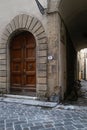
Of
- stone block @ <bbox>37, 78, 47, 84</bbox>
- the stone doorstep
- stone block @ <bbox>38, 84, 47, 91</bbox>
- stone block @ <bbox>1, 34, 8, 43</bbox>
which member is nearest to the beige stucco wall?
stone block @ <bbox>1, 34, 8, 43</bbox>

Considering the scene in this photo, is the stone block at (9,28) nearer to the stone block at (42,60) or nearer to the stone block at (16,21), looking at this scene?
the stone block at (16,21)

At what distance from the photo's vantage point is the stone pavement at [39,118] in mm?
4808

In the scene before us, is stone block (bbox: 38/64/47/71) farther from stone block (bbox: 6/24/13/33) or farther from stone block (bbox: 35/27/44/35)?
stone block (bbox: 6/24/13/33)

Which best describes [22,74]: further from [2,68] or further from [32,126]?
[32,126]

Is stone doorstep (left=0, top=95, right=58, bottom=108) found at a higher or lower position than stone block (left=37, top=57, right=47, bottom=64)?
lower

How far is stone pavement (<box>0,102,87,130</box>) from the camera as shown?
481 centimetres

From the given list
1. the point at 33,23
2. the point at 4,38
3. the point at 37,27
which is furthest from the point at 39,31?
the point at 4,38

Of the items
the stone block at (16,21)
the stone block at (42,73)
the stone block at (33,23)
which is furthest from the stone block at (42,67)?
the stone block at (16,21)

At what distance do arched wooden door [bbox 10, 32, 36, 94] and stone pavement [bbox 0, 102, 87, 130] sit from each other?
173 centimetres

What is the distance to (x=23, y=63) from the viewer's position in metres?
8.62

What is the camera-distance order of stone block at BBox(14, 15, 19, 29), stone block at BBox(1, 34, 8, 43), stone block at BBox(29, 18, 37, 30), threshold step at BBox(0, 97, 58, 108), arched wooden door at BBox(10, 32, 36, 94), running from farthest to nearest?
stone block at BBox(1, 34, 8, 43) → arched wooden door at BBox(10, 32, 36, 94) → stone block at BBox(14, 15, 19, 29) → stone block at BBox(29, 18, 37, 30) → threshold step at BBox(0, 97, 58, 108)

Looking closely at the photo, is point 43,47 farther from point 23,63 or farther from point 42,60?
point 23,63

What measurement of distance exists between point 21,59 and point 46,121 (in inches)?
156

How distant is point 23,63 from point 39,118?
11.5 feet
